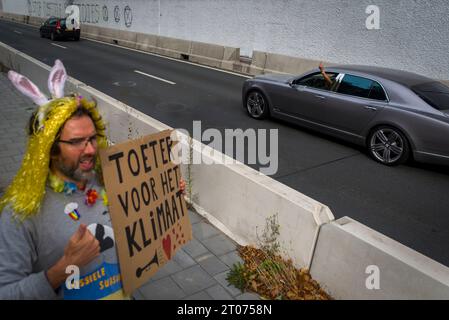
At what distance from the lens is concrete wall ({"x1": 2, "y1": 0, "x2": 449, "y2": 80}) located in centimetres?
1193

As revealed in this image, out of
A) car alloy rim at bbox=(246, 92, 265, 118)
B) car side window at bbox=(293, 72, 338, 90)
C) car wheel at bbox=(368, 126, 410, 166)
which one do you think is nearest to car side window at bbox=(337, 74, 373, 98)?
car side window at bbox=(293, 72, 338, 90)

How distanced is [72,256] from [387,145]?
6.38m

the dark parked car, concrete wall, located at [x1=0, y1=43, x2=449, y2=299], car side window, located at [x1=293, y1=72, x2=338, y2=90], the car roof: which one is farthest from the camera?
car side window, located at [x1=293, y1=72, x2=338, y2=90]

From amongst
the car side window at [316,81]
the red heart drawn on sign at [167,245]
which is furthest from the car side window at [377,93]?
the red heart drawn on sign at [167,245]

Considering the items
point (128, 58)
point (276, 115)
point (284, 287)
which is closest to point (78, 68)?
point (128, 58)

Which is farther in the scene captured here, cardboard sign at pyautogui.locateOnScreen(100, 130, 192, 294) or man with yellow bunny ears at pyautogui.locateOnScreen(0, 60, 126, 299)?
cardboard sign at pyautogui.locateOnScreen(100, 130, 192, 294)

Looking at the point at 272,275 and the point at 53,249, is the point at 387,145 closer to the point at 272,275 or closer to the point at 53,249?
the point at 272,275

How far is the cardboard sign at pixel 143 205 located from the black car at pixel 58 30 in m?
27.4

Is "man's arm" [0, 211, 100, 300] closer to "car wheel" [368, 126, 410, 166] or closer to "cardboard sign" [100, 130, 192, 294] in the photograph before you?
"cardboard sign" [100, 130, 192, 294]

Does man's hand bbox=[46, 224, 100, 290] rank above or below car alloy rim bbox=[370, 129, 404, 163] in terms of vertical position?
above

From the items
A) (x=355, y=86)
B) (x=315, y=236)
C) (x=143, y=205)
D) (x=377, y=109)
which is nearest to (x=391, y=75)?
(x=355, y=86)

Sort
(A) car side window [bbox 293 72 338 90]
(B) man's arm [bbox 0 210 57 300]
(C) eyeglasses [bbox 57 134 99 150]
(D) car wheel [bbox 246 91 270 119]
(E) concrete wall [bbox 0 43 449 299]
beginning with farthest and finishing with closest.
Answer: (D) car wheel [bbox 246 91 270 119], (A) car side window [bbox 293 72 338 90], (E) concrete wall [bbox 0 43 449 299], (C) eyeglasses [bbox 57 134 99 150], (B) man's arm [bbox 0 210 57 300]

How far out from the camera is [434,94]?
655cm

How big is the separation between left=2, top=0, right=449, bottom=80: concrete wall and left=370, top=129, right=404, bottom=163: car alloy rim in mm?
6585
